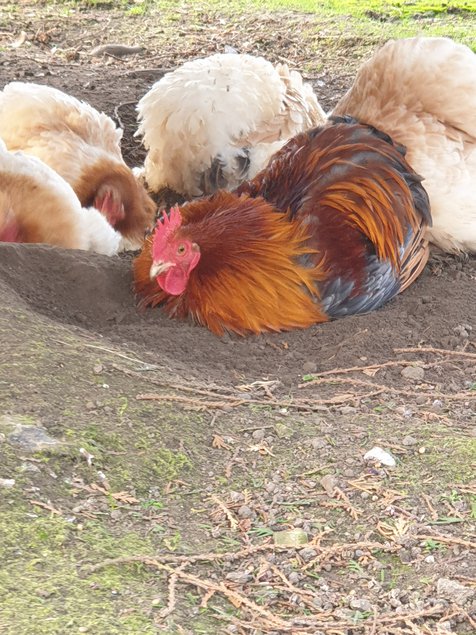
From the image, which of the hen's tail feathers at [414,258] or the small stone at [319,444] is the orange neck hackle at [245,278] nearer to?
the hen's tail feathers at [414,258]

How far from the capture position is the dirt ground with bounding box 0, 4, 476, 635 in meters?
2.15

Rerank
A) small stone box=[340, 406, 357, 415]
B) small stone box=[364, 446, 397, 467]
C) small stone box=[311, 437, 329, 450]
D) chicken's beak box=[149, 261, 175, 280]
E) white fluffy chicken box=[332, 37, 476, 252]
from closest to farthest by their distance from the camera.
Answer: small stone box=[364, 446, 397, 467] → small stone box=[311, 437, 329, 450] → small stone box=[340, 406, 357, 415] → chicken's beak box=[149, 261, 175, 280] → white fluffy chicken box=[332, 37, 476, 252]

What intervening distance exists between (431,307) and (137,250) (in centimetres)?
198

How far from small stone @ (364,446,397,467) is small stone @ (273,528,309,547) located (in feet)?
1.55

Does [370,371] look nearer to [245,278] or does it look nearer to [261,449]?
[245,278]

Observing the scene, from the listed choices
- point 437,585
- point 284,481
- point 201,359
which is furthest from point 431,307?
point 437,585

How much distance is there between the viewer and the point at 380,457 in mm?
2875

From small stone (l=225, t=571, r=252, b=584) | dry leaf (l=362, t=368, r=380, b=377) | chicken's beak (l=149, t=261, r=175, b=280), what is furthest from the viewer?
chicken's beak (l=149, t=261, r=175, b=280)

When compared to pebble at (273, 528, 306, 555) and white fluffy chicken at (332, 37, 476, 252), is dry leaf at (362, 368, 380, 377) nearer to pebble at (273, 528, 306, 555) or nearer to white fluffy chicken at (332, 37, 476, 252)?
pebble at (273, 528, 306, 555)

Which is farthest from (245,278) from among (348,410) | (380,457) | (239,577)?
(239,577)

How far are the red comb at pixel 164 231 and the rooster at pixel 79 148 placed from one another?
1.27 metres

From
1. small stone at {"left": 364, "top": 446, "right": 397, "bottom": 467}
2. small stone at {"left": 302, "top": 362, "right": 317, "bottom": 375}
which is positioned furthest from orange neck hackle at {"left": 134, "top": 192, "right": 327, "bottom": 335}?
small stone at {"left": 364, "top": 446, "right": 397, "bottom": 467}

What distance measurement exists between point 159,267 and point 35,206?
3.07ft

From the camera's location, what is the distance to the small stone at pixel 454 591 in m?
2.17
